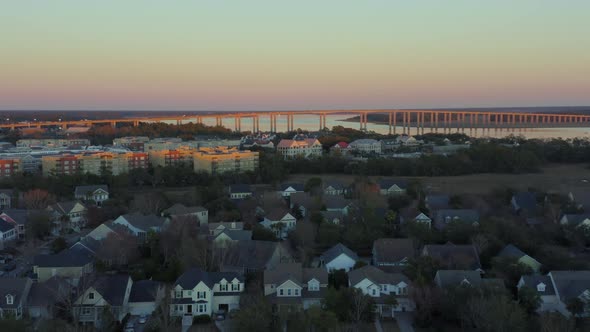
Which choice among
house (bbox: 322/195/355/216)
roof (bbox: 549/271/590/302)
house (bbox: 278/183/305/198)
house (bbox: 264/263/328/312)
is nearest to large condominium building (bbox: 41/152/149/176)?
house (bbox: 278/183/305/198)

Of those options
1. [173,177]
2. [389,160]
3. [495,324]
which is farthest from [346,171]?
[495,324]

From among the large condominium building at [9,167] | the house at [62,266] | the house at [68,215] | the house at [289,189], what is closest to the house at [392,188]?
the house at [289,189]

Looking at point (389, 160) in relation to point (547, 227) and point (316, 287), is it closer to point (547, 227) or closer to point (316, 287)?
point (547, 227)

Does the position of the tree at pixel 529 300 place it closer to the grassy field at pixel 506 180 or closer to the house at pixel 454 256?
the house at pixel 454 256

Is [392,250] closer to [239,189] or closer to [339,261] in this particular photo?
[339,261]

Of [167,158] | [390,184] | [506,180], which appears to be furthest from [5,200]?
[506,180]

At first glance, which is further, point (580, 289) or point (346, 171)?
point (346, 171)
